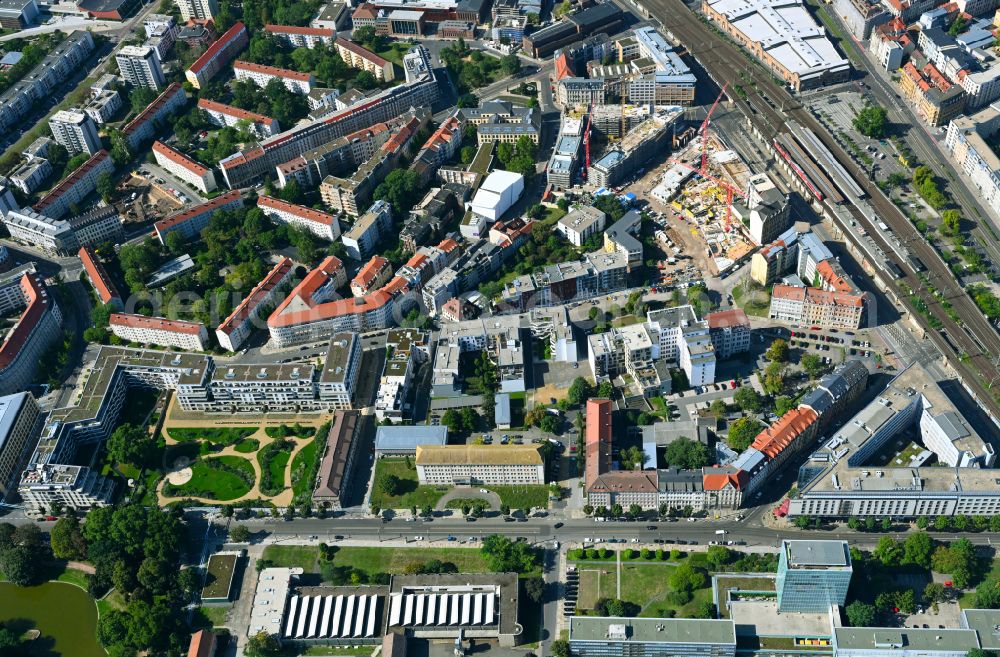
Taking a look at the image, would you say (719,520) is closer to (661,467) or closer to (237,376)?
(661,467)

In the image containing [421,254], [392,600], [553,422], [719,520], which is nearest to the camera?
[392,600]

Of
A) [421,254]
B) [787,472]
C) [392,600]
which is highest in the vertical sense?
[421,254]

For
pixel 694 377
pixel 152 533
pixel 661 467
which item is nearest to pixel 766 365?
pixel 694 377

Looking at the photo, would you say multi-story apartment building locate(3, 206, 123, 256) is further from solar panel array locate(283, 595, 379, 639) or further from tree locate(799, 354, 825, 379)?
tree locate(799, 354, 825, 379)

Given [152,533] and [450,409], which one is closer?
[152,533]

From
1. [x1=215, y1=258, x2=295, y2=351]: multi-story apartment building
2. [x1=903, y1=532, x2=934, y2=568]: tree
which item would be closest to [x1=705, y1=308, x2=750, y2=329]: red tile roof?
[x1=903, y1=532, x2=934, y2=568]: tree

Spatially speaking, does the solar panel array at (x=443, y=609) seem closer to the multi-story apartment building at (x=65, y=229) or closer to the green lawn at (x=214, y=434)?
the green lawn at (x=214, y=434)

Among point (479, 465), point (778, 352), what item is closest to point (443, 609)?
point (479, 465)

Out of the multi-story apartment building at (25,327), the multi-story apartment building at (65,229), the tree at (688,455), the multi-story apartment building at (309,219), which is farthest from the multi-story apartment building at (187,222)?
the tree at (688,455)
